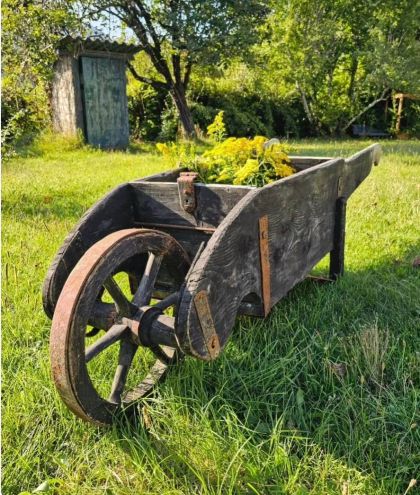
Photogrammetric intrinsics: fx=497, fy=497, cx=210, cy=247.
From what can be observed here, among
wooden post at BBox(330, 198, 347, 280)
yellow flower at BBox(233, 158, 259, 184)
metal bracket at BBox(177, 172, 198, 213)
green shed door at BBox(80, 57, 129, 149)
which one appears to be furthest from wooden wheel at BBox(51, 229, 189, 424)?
green shed door at BBox(80, 57, 129, 149)

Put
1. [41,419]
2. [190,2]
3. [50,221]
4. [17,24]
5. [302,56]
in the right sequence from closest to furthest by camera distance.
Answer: [41,419] < [50,221] < [17,24] < [190,2] < [302,56]

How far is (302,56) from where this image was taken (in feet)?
56.8

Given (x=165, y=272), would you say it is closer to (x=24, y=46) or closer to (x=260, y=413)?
(x=260, y=413)

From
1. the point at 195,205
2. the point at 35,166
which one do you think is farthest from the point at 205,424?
the point at 35,166

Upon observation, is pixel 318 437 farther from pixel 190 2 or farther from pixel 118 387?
pixel 190 2

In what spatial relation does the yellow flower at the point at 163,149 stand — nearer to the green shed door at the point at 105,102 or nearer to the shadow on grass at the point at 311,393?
the shadow on grass at the point at 311,393

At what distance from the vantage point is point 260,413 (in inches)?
85.9

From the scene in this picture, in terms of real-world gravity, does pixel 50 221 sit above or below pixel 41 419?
above

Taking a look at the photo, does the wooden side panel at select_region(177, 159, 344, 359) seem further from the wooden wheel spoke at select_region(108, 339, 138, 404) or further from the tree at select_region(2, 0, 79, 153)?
the tree at select_region(2, 0, 79, 153)

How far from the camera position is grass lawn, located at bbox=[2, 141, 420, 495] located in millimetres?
1851

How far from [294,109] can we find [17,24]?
586 inches

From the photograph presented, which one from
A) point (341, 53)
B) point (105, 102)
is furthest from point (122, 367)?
point (341, 53)

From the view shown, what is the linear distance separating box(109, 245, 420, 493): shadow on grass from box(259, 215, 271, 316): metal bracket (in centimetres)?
32

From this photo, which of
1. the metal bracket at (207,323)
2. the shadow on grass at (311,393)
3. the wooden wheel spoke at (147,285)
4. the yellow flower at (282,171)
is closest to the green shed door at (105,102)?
the yellow flower at (282,171)
